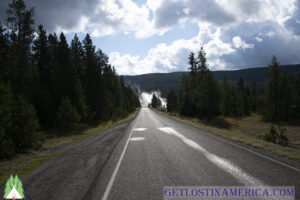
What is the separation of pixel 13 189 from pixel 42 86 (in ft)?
85.8

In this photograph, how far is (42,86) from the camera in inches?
1115

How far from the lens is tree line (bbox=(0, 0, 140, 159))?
1191 cm

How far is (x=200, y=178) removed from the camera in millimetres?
5590

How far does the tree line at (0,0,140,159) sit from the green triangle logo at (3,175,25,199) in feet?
14.1

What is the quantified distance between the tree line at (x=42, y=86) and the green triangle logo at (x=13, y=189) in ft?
14.1

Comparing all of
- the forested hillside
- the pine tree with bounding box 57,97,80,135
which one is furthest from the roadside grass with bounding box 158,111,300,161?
the pine tree with bounding box 57,97,80,135

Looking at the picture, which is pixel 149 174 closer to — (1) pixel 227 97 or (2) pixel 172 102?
(1) pixel 227 97

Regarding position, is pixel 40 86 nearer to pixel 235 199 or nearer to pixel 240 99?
pixel 235 199

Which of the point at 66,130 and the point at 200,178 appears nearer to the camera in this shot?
the point at 200,178

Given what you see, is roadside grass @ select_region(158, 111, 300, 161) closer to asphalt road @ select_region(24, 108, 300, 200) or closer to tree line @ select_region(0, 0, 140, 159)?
asphalt road @ select_region(24, 108, 300, 200)

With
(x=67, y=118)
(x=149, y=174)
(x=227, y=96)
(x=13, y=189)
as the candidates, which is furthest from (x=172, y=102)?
(x=13, y=189)

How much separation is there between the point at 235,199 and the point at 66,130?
2056 cm

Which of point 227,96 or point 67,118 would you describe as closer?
point 67,118

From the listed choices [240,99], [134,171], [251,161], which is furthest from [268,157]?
[240,99]
